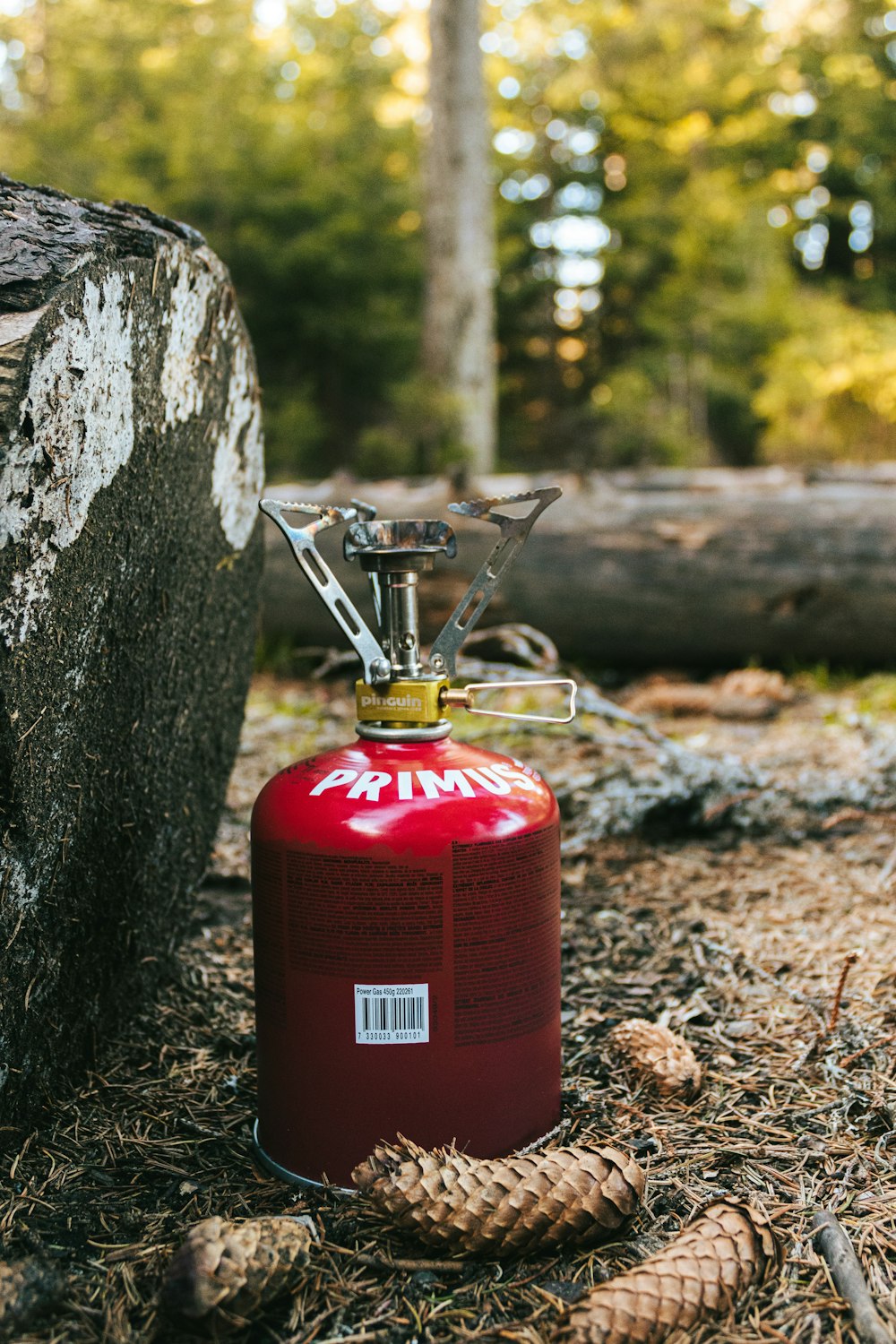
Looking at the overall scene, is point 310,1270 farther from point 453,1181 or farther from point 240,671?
point 240,671

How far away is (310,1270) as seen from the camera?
1363 millimetres

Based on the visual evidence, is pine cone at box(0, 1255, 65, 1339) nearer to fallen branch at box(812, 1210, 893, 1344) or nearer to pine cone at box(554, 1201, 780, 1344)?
pine cone at box(554, 1201, 780, 1344)

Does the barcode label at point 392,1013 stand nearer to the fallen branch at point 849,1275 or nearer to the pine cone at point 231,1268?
the pine cone at point 231,1268

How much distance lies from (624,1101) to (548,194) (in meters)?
13.6

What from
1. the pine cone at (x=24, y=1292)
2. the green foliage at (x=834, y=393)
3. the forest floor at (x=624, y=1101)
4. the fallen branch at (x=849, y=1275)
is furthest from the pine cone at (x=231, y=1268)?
the green foliage at (x=834, y=393)

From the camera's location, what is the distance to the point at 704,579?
186 inches

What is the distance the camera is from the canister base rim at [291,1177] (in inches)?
61.1

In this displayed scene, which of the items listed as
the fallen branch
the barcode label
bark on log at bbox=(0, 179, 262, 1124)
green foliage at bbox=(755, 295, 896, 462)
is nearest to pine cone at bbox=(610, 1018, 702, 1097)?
the fallen branch

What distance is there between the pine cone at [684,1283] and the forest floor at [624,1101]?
0.12 ft

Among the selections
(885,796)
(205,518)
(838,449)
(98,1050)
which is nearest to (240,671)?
(205,518)

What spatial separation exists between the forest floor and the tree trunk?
20.2 ft

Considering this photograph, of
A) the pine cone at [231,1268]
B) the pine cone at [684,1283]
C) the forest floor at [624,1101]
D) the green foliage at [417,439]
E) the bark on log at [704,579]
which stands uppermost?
the green foliage at [417,439]

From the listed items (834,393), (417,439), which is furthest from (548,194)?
(417,439)

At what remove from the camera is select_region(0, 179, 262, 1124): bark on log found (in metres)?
1.50
